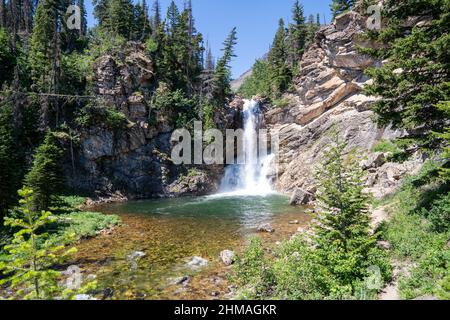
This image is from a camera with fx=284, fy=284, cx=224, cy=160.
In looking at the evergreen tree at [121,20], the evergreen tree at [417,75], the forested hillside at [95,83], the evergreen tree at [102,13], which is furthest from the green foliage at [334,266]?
the evergreen tree at [102,13]

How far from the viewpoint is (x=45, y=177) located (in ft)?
72.9

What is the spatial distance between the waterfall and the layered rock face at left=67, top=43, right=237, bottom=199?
Answer: 2.16 m

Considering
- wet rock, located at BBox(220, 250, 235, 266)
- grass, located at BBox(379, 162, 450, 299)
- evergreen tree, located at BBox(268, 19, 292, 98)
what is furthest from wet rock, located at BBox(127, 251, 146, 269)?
evergreen tree, located at BBox(268, 19, 292, 98)

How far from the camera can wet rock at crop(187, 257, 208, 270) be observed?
46.0ft

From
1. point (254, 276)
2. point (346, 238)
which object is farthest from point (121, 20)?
point (346, 238)

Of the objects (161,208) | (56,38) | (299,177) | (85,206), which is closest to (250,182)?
(299,177)

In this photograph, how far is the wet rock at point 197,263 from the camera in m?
14.0

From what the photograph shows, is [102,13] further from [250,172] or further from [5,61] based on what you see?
[250,172]

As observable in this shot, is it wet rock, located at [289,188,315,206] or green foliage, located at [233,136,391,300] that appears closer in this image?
green foliage, located at [233,136,391,300]

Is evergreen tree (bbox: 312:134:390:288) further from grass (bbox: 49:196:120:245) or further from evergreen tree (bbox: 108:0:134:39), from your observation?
evergreen tree (bbox: 108:0:134:39)

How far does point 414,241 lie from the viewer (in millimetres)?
10703

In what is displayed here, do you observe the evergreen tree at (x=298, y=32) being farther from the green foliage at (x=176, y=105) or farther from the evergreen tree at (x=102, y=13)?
the evergreen tree at (x=102, y=13)

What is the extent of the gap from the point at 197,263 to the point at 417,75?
13181 mm

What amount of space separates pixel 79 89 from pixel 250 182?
99.0 feet
